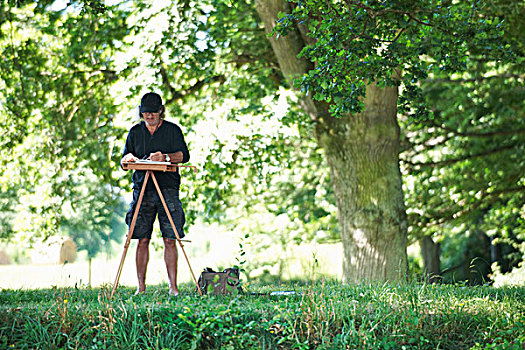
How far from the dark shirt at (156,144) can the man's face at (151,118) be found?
0.28ft

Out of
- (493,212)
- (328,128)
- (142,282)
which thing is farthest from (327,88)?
(493,212)

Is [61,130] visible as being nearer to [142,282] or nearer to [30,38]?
[30,38]

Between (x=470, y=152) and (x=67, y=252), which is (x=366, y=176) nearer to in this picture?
(x=470, y=152)

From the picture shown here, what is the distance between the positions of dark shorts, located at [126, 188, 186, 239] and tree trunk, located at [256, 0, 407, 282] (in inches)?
125

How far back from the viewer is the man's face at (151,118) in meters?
6.16

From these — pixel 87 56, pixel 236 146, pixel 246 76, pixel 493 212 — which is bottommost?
pixel 493 212

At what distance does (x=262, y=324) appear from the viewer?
4.70 metres

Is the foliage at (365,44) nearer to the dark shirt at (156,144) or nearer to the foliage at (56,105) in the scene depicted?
the dark shirt at (156,144)

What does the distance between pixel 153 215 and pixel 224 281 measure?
1102 mm

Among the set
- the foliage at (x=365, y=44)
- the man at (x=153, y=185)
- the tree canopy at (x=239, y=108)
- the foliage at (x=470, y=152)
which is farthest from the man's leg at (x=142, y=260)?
the foliage at (x=470, y=152)

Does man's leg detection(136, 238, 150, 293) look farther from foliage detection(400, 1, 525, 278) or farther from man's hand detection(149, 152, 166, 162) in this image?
foliage detection(400, 1, 525, 278)

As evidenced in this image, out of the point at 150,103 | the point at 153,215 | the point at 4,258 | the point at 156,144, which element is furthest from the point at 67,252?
the point at 150,103

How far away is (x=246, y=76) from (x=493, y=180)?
5748 mm

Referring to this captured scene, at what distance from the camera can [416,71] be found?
240 inches
